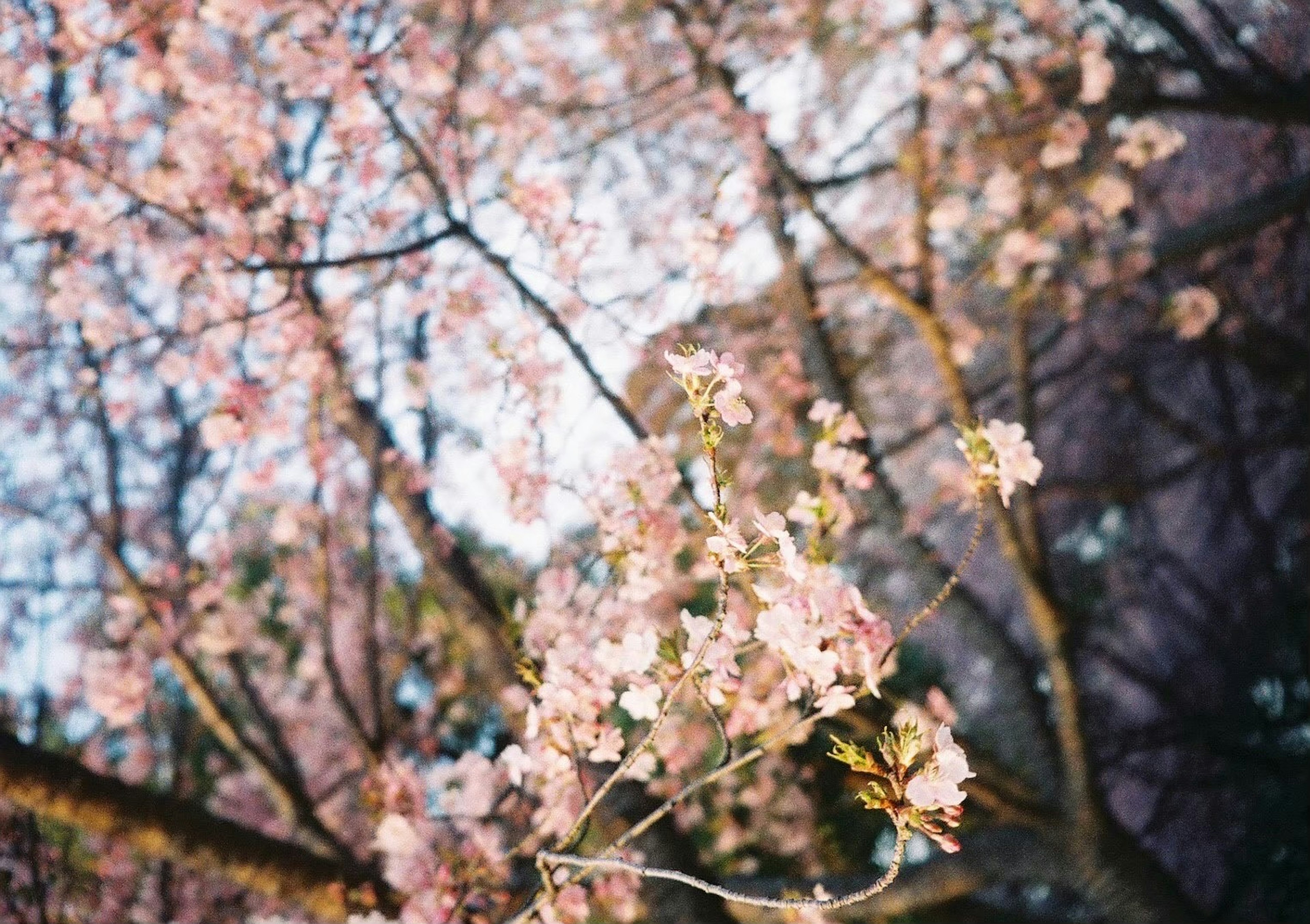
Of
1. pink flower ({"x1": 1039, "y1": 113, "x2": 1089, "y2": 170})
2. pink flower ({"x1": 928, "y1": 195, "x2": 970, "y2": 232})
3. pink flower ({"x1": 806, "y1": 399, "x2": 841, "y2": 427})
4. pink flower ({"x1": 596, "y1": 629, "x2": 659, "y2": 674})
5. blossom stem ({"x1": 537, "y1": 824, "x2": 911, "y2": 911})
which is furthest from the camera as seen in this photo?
pink flower ({"x1": 928, "y1": 195, "x2": 970, "y2": 232})

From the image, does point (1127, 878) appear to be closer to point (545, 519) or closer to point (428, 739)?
point (545, 519)

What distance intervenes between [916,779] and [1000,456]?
3.32 feet

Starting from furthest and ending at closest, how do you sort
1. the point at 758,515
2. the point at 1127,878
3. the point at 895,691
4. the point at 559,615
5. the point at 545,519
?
1. the point at 895,691
2. the point at 1127,878
3. the point at 545,519
4. the point at 559,615
5. the point at 758,515

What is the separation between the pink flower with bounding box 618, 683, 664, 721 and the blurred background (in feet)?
2.44

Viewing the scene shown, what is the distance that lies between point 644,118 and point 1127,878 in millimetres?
3740

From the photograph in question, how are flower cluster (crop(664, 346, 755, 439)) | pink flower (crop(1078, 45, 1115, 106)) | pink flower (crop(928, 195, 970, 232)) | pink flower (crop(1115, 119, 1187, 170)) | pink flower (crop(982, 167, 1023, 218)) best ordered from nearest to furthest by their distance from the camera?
flower cluster (crop(664, 346, 755, 439)), pink flower (crop(1078, 45, 1115, 106)), pink flower (crop(1115, 119, 1187, 170)), pink flower (crop(982, 167, 1023, 218)), pink flower (crop(928, 195, 970, 232))

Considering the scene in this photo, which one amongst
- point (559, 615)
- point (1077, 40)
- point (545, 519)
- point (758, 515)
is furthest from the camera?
point (1077, 40)

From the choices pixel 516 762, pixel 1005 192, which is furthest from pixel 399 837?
pixel 1005 192

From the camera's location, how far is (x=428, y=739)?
21.6ft

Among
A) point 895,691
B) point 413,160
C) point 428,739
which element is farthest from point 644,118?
point 895,691

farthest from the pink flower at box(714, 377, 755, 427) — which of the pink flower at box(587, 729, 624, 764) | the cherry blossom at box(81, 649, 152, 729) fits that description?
the cherry blossom at box(81, 649, 152, 729)

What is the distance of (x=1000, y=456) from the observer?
2186mm

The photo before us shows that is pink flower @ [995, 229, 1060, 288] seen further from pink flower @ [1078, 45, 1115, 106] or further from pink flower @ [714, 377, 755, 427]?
pink flower @ [714, 377, 755, 427]

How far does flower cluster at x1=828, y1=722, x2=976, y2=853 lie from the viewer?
1.42 m
